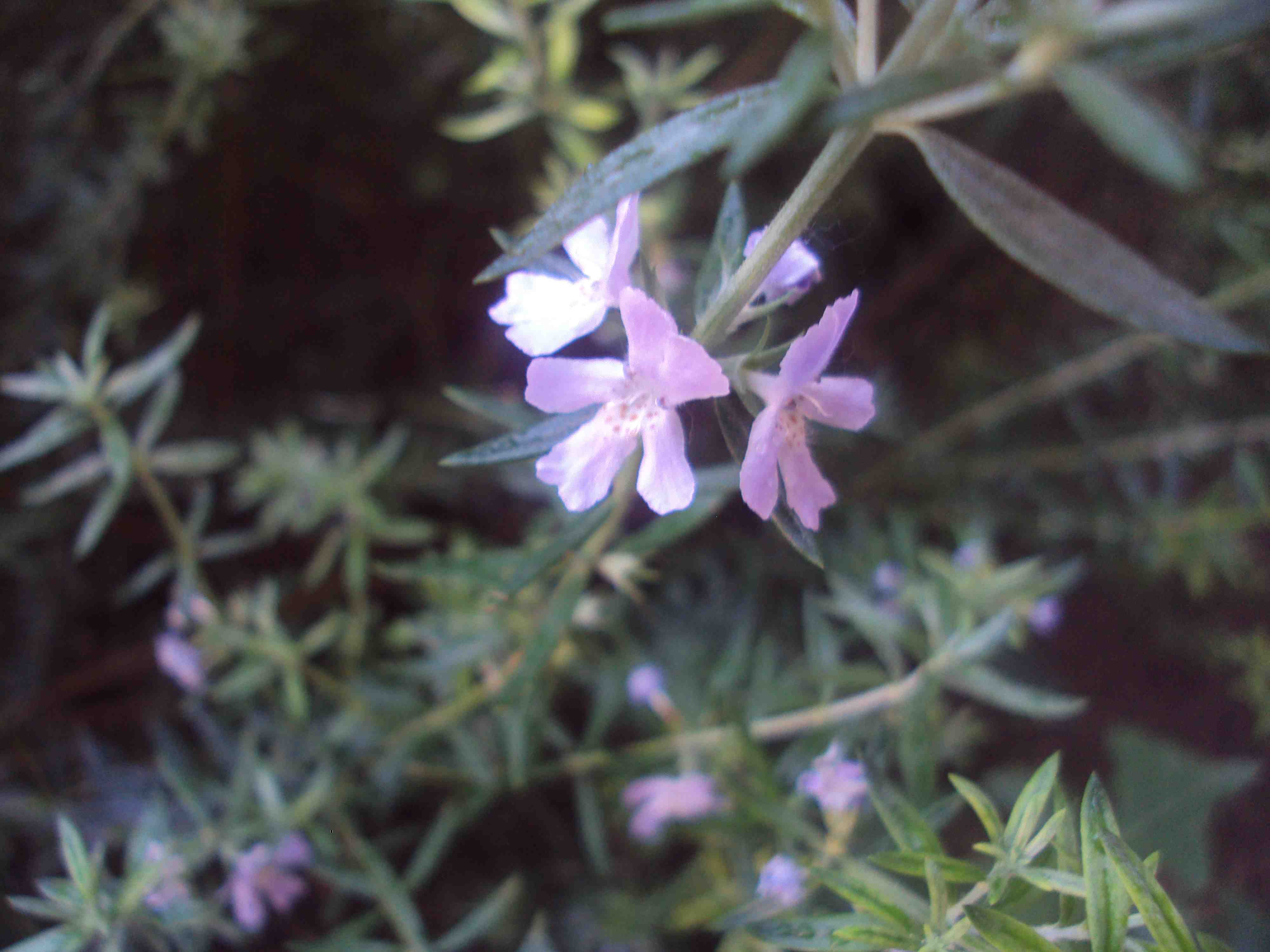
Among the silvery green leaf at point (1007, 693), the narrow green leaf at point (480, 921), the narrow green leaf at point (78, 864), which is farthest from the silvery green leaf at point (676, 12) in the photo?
the narrow green leaf at point (480, 921)

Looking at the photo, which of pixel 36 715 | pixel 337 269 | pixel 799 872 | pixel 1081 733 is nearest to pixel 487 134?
pixel 337 269

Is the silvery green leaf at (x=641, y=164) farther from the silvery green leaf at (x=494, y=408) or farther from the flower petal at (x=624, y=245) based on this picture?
the silvery green leaf at (x=494, y=408)

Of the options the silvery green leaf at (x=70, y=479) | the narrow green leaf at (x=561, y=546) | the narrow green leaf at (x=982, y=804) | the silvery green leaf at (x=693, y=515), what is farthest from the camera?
the silvery green leaf at (x=70, y=479)

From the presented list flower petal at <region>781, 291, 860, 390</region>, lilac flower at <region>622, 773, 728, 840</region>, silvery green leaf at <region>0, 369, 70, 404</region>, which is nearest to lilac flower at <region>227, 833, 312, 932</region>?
lilac flower at <region>622, 773, 728, 840</region>

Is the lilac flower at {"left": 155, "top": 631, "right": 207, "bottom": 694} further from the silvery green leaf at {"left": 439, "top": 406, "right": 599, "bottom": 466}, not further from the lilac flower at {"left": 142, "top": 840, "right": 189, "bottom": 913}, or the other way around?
the silvery green leaf at {"left": 439, "top": 406, "right": 599, "bottom": 466}

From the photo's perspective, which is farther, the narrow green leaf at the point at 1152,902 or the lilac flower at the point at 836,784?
the lilac flower at the point at 836,784

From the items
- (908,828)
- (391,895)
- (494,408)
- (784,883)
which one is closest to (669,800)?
(784,883)

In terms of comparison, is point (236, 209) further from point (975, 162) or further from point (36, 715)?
point (975, 162)

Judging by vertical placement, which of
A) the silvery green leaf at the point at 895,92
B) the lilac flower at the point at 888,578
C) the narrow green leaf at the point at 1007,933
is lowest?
the lilac flower at the point at 888,578
